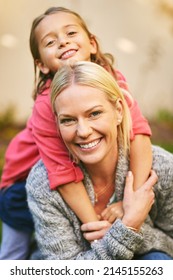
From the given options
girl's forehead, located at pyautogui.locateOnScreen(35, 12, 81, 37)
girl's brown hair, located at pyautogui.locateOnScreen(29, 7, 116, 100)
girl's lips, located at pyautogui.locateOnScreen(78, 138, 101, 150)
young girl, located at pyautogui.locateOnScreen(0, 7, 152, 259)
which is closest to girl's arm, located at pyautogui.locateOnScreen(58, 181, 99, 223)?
young girl, located at pyautogui.locateOnScreen(0, 7, 152, 259)

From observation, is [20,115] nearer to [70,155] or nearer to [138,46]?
[138,46]

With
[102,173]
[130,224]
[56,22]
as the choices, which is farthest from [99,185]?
[56,22]

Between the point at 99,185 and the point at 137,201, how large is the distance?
0.37 ft

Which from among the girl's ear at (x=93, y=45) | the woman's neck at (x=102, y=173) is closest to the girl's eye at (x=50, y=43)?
the girl's ear at (x=93, y=45)

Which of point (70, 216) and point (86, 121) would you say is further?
point (70, 216)

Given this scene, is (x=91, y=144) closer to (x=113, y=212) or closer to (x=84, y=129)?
(x=84, y=129)

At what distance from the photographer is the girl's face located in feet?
4.77

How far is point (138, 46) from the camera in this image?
231 centimetres

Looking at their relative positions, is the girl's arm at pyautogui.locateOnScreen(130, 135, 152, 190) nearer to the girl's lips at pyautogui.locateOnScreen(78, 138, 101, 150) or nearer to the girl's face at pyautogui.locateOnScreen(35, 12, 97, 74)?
the girl's lips at pyautogui.locateOnScreen(78, 138, 101, 150)

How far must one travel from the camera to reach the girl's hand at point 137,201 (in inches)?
57.3

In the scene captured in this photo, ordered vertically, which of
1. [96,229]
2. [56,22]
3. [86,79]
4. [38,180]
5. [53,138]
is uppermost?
[56,22]

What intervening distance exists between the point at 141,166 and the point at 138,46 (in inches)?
36.5

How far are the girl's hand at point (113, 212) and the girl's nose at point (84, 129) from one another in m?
0.22

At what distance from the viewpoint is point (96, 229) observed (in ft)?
4.86
